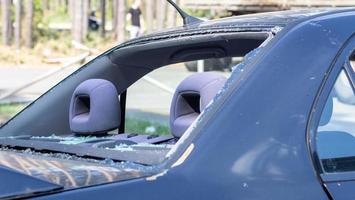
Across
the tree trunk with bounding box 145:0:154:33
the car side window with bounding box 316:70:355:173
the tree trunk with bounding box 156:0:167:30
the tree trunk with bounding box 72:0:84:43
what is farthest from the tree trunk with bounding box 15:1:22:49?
the car side window with bounding box 316:70:355:173

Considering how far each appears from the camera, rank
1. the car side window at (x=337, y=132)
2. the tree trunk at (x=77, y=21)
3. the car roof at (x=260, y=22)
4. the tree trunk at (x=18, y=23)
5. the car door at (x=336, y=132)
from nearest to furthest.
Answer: the car door at (x=336, y=132), the car side window at (x=337, y=132), the car roof at (x=260, y=22), the tree trunk at (x=18, y=23), the tree trunk at (x=77, y=21)

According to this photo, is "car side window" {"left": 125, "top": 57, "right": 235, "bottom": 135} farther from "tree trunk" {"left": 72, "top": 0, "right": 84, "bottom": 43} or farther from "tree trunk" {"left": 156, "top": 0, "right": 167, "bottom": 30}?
"tree trunk" {"left": 72, "top": 0, "right": 84, "bottom": 43}

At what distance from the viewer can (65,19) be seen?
36.7 meters

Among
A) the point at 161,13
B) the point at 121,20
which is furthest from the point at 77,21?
the point at 161,13

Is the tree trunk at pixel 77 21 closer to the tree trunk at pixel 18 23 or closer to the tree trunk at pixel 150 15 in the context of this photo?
the tree trunk at pixel 18 23

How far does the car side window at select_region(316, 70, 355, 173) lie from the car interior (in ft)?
1.17

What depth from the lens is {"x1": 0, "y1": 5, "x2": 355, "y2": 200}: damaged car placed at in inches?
87.1

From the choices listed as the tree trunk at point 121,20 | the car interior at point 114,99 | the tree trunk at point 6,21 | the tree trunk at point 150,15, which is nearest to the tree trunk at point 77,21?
the tree trunk at point 121,20

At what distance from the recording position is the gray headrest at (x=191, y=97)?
3096 mm

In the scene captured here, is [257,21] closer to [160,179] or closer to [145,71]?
[160,179]

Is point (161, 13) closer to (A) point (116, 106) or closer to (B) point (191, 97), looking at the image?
(A) point (116, 106)

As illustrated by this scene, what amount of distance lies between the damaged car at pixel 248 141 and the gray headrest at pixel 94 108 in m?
0.28

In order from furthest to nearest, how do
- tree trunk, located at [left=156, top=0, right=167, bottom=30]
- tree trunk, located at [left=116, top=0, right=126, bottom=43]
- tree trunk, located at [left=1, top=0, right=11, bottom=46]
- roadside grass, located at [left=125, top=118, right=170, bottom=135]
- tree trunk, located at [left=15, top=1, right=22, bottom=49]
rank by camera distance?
1. tree trunk, located at [left=1, top=0, right=11, bottom=46]
2. tree trunk, located at [left=15, top=1, right=22, bottom=49]
3. tree trunk, located at [left=116, top=0, right=126, bottom=43]
4. tree trunk, located at [left=156, top=0, right=167, bottom=30]
5. roadside grass, located at [left=125, top=118, right=170, bottom=135]

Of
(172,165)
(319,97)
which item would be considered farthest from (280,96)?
(172,165)
